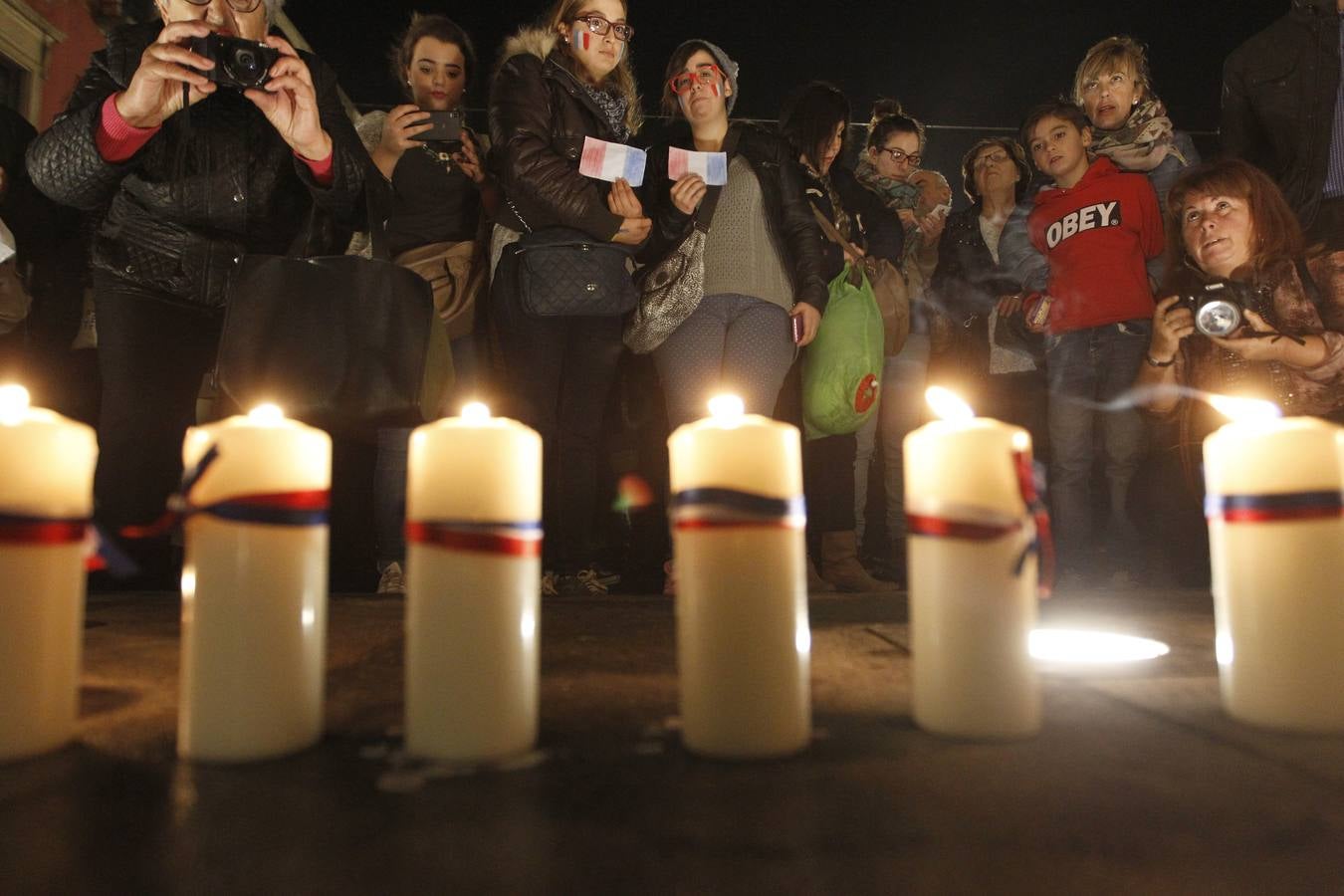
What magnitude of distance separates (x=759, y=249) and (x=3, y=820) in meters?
2.25

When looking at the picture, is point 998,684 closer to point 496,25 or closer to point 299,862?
point 299,862

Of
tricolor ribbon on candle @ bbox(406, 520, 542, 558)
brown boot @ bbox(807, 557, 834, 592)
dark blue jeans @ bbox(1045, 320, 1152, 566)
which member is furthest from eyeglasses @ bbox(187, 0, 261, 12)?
dark blue jeans @ bbox(1045, 320, 1152, 566)

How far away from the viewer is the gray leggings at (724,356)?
2.45m

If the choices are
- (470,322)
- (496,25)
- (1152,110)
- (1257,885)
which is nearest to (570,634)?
(1257,885)

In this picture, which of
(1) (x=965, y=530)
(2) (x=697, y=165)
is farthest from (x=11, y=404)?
(2) (x=697, y=165)

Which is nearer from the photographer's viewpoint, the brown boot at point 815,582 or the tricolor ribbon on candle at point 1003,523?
the tricolor ribbon on candle at point 1003,523

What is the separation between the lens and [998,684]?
0.85m

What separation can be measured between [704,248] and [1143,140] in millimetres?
1708

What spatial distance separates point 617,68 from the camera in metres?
2.65

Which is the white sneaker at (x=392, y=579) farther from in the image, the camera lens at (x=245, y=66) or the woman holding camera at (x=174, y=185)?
the camera lens at (x=245, y=66)

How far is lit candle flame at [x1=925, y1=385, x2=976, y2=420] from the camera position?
0.91 m

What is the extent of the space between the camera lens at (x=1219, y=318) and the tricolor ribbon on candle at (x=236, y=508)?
2.41 m

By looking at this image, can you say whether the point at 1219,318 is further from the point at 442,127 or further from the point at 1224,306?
the point at 442,127

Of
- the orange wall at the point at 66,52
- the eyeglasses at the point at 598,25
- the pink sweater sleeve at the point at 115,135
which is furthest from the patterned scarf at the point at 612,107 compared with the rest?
the orange wall at the point at 66,52
